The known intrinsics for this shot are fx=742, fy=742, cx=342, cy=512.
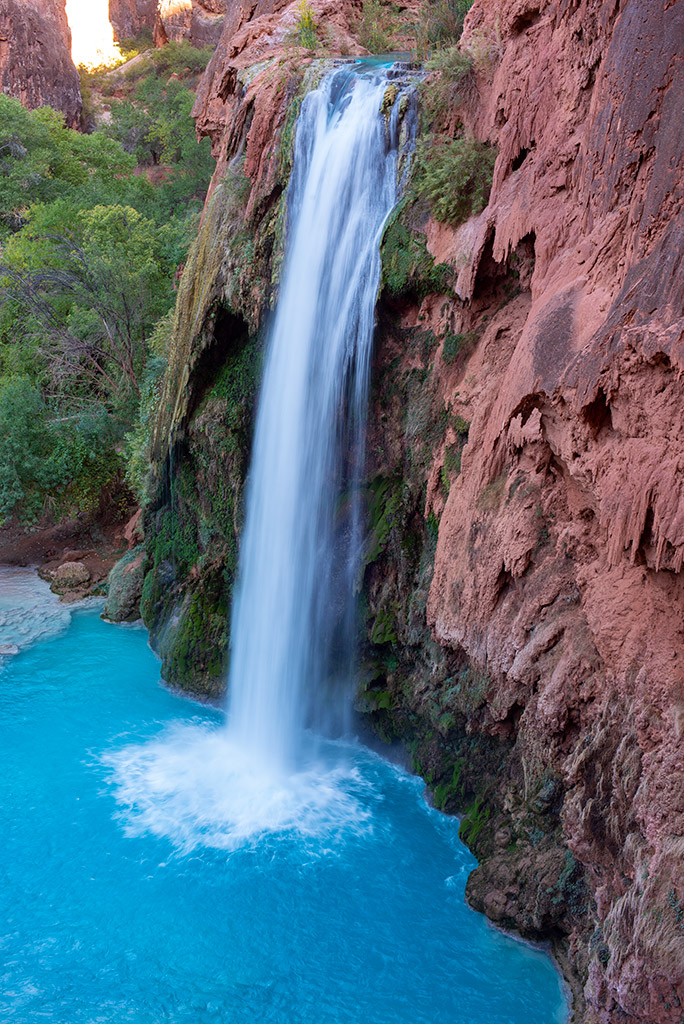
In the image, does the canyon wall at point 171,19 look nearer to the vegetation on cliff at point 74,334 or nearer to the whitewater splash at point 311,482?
the vegetation on cliff at point 74,334

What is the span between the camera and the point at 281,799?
9812 millimetres

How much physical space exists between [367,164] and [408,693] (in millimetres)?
7667

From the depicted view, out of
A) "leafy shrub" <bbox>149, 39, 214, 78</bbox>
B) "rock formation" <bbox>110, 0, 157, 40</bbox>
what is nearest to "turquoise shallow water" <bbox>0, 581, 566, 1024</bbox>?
"leafy shrub" <bbox>149, 39, 214, 78</bbox>

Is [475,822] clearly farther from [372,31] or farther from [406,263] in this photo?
[372,31]

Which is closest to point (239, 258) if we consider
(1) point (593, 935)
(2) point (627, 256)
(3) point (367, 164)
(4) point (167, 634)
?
(3) point (367, 164)

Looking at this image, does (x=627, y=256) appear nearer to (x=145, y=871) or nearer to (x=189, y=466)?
(x=145, y=871)

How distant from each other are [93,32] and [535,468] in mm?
50745

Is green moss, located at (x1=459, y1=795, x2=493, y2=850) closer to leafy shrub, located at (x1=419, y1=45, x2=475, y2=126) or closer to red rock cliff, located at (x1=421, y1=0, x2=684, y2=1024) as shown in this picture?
red rock cliff, located at (x1=421, y1=0, x2=684, y2=1024)

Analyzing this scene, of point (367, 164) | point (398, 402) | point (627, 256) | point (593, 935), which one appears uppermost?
point (367, 164)

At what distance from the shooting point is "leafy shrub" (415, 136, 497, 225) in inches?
364

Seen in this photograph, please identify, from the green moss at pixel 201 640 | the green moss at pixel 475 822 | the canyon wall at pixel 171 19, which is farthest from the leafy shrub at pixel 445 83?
the canyon wall at pixel 171 19

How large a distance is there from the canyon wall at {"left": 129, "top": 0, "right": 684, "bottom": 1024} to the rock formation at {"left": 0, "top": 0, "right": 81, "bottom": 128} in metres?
26.3

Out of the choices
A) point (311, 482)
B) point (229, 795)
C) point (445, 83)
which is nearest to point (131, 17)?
point (445, 83)

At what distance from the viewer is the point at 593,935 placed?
6523mm
